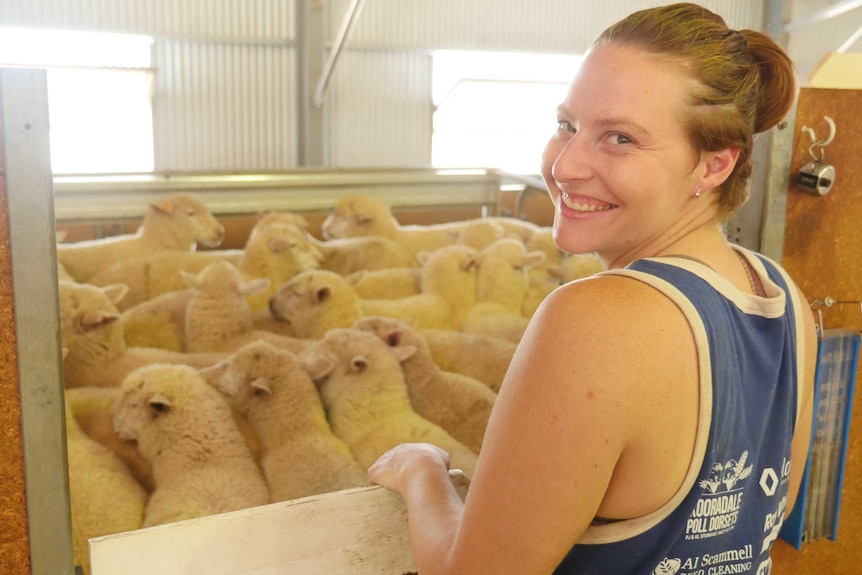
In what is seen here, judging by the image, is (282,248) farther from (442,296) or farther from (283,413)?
(283,413)

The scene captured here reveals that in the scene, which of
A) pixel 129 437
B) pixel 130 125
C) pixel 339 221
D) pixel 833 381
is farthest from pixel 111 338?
pixel 130 125

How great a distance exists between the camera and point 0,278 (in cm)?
130

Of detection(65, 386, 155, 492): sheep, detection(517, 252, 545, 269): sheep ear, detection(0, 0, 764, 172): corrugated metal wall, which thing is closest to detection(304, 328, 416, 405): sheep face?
detection(65, 386, 155, 492): sheep

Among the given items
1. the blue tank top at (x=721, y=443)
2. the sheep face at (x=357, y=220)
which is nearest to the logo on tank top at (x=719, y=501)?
the blue tank top at (x=721, y=443)

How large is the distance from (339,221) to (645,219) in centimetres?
440

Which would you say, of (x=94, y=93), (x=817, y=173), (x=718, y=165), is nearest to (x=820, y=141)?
(x=817, y=173)

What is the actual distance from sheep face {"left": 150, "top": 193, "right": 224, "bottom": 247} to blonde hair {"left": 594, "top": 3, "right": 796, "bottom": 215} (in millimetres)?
4122

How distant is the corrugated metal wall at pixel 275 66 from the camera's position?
→ 929cm

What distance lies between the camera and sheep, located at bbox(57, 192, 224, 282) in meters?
4.70

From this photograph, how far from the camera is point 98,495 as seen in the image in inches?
104

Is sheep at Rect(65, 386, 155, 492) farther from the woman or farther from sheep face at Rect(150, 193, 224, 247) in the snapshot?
sheep face at Rect(150, 193, 224, 247)

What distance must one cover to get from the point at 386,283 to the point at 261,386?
1.89 meters

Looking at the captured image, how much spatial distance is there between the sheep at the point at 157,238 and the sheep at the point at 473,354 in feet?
5.75

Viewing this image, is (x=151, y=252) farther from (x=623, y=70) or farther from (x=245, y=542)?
(x=623, y=70)
